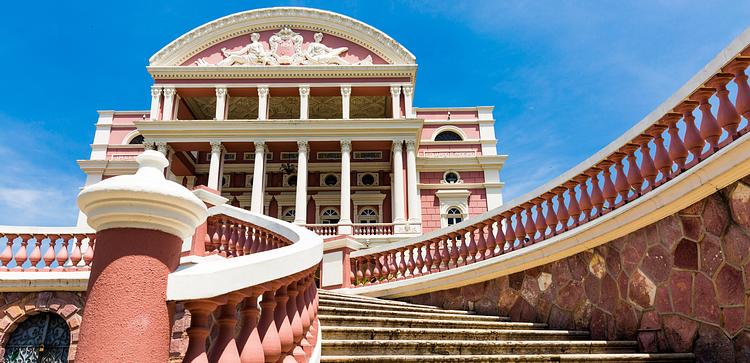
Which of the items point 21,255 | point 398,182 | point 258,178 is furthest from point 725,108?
point 258,178

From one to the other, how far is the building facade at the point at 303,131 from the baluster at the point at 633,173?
Result: 18.4 meters

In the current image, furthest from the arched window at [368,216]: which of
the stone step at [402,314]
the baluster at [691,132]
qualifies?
the baluster at [691,132]

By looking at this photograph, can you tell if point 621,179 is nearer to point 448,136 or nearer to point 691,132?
point 691,132


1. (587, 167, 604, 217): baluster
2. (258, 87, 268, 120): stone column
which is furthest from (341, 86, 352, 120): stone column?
(587, 167, 604, 217): baluster

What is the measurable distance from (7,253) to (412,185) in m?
16.9

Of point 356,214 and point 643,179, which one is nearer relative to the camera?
point 643,179

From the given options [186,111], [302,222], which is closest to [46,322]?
[302,222]

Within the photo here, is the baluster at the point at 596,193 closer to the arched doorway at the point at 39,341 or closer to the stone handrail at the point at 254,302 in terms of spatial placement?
the stone handrail at the point at 254,302

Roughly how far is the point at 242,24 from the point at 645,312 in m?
26.4

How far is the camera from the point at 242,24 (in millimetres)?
27406

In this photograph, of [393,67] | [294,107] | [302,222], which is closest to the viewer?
[302,222]

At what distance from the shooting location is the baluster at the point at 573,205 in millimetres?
5946

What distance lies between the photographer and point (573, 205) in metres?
6.00

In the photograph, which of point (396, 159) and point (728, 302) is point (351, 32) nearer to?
point (396, 159)
